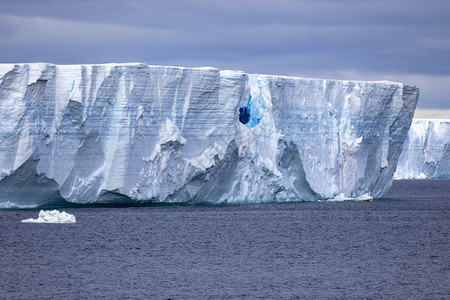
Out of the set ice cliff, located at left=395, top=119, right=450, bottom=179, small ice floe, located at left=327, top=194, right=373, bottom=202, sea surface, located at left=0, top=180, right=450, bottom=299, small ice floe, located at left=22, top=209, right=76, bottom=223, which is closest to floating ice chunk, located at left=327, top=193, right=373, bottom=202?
small ice floe, located at left=327, top=194, right=373, bottom=202

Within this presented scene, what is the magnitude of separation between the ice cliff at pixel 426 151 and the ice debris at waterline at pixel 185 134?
58.8ft

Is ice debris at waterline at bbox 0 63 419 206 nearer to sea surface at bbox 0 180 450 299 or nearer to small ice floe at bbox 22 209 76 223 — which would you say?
small ice floe at bbox 22 209 76 223

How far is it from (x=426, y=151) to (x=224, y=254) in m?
30.9

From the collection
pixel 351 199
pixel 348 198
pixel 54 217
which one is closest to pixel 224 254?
pixel 54 217

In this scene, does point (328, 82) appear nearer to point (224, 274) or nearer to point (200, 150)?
point (200, 150)

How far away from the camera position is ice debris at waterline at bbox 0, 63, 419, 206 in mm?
19969

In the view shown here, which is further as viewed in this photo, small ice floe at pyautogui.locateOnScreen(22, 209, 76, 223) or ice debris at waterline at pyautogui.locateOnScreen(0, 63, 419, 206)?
ice debris at waterline at pyautogui.locateOnScreen(0, 63, 419, 206)

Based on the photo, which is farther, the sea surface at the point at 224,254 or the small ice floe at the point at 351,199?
the small ice floe at the point at 351,199

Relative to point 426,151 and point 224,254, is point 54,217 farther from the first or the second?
point 426,151

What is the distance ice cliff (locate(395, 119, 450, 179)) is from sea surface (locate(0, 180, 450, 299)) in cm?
2092

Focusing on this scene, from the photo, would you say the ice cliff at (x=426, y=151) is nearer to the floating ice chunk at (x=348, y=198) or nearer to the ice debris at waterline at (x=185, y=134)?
the ice debris at waterline at (x=185, y=134)

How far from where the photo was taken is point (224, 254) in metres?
16.6

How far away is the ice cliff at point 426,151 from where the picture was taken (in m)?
45.1

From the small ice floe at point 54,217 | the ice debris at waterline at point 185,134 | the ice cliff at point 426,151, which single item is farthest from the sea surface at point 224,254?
the ice cliff at point 426,151
